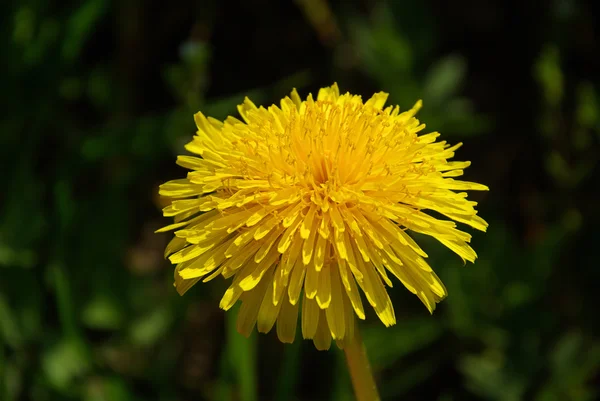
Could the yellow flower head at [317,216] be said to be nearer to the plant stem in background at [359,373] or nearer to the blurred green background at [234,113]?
the plant stem in background at [359,373]

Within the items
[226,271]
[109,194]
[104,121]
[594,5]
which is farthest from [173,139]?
[594,5]

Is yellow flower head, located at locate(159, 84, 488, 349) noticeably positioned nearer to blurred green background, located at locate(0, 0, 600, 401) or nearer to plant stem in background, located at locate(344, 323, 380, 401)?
plant stem in background, located at locate(344, 323, 380, 401)

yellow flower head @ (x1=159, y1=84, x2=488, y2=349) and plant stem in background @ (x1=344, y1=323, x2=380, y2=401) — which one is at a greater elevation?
yellow flower head @ (x1=159, y1=84, x2=488, y2=349)

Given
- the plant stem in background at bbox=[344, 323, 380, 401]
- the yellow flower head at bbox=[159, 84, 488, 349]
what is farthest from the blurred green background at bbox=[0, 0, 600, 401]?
the yellow flower head at bbox=[159, 84, 488, 349]

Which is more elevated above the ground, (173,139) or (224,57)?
(224,57)

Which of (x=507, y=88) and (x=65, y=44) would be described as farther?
(x=507, y=88)

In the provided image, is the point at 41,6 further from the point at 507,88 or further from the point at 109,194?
the point at 507,88

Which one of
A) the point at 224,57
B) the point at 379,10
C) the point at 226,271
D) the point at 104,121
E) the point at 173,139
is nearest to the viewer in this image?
the point at 226,271

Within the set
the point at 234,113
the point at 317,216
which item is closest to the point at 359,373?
the point at 317,216
